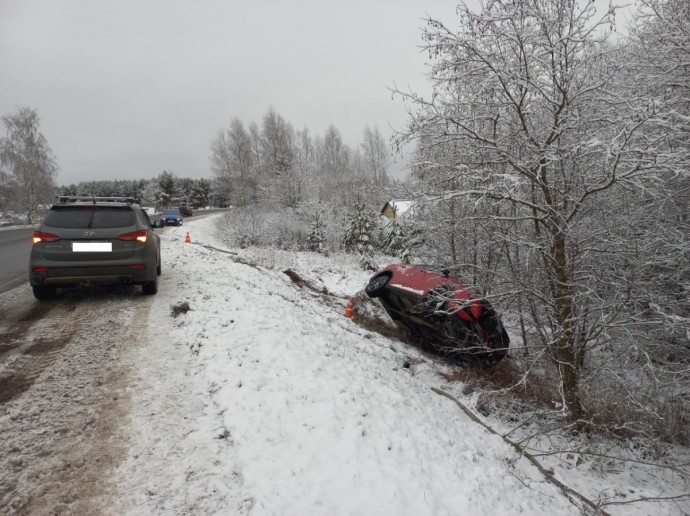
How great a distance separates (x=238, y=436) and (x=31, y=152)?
43935 mm

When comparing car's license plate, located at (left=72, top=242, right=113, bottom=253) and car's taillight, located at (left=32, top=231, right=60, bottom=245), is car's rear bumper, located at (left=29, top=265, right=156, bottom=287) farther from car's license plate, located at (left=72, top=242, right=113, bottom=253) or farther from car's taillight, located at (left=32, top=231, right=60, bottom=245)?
car's taillight, located at (left=32, top=231, right=60, bottom=245)

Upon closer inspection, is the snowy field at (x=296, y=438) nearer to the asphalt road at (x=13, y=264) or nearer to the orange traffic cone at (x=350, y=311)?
the orange traffic cone at (x=350, y=311)

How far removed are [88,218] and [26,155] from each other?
129 ft

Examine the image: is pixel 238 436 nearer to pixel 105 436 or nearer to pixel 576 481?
pixel 105 436

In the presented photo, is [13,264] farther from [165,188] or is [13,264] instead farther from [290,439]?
[165,188]

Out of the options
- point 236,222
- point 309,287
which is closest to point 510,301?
point 309,287

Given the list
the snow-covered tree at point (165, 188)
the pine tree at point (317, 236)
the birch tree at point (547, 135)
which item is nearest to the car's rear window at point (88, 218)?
the birch tree at point (547, 135)

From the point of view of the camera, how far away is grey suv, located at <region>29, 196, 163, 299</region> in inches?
Answer: 217

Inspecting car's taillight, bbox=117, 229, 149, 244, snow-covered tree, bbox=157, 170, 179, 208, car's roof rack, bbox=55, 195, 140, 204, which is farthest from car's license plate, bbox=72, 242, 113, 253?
snow-covered tree, bbox=157, 170, 179, 208

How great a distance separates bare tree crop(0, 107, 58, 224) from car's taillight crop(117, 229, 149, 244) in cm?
3761

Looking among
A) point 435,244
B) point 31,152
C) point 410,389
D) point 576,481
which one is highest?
point 31,152

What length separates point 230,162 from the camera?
4819 cm

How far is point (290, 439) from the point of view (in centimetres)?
329

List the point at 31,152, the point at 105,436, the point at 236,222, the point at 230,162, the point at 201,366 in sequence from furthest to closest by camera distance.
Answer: the point at 230,162
the point at 31,152
the point at 236,222
the point at 201,366
the point at 105,436
